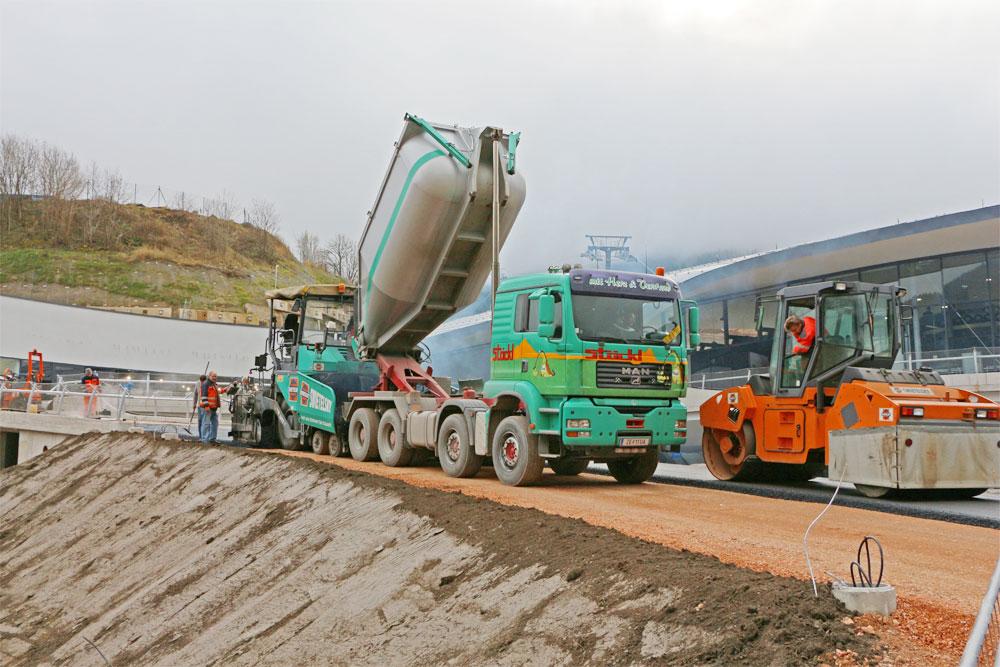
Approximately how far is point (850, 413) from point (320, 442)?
33.5ft

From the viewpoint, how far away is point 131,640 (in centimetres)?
852

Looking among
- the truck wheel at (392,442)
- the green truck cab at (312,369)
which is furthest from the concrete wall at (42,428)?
the truck wheel at (392,442)

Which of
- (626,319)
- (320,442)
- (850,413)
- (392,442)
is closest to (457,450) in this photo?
(392,442)

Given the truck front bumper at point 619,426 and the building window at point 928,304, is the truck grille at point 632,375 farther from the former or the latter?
the building window at point 928,304

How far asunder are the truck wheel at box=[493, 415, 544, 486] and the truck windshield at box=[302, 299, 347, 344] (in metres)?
6.49

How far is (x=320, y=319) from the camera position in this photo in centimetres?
1672

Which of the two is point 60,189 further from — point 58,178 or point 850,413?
point 850,413

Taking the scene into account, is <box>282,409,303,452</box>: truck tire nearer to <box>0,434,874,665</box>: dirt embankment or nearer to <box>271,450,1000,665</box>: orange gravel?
<box>0,434,874,665</box>: dirt embankment

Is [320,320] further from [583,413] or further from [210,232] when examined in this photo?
[210,232]

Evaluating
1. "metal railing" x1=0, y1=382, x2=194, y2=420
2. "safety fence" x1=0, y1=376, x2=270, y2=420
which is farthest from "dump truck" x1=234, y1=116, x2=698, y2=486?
"metal railing" x1=0, y1=382, x2=194, y2=420

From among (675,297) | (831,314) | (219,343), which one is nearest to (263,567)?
(675,297)

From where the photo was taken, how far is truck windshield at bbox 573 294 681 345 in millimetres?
10430

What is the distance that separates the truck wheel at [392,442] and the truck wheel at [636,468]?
341 cm

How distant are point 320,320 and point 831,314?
32.6 feet
